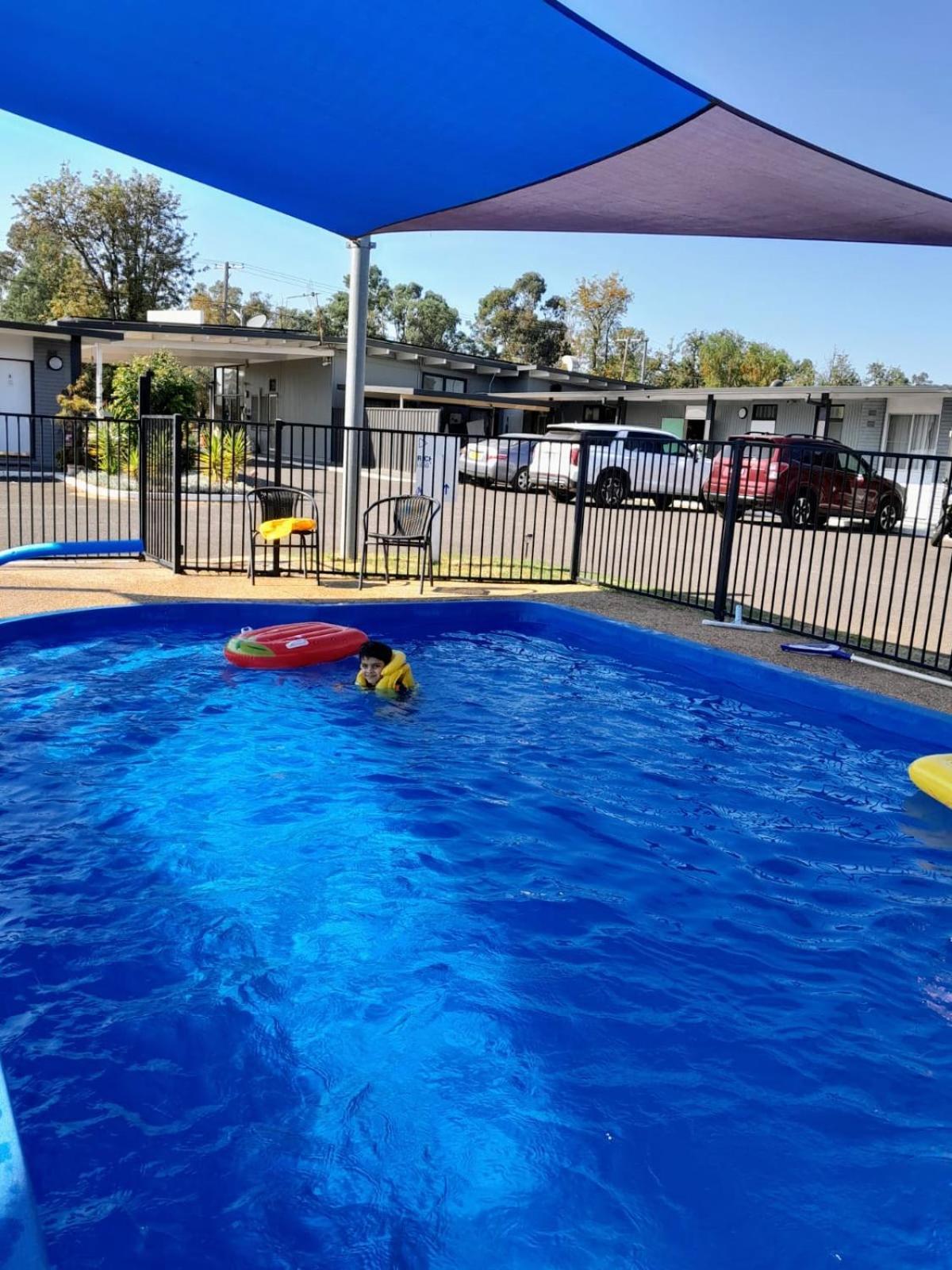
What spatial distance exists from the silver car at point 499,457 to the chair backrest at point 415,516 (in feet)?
40.1

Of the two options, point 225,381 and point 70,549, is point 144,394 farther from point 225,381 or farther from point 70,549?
point 225,381

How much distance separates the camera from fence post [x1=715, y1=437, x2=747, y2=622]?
8805 mm

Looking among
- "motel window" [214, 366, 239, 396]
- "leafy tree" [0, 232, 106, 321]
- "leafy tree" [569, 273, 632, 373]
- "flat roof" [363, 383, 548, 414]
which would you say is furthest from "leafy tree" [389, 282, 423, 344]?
"flat roof" [363, 383, 548, 414]

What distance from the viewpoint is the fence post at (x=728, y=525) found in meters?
8.80

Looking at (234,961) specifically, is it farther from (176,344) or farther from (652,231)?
(176,344)

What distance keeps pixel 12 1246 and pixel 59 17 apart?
608 centimetres

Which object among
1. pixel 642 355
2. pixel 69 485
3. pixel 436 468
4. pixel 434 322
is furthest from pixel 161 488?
pixel 434 322

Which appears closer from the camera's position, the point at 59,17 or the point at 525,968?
the point at 525,968

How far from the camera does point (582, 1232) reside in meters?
2.73

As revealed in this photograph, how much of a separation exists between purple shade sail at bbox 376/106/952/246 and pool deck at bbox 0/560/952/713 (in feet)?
11.3

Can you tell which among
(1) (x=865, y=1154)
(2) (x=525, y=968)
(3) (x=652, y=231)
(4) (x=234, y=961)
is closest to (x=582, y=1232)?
(1) (x=865, y=1154)

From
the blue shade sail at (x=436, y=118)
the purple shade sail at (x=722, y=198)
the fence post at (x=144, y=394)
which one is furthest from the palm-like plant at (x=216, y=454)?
the blue shade sail at (x=436, y=118)

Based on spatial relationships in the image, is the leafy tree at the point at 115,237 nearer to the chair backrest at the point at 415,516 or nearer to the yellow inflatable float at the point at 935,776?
the chair backrest at the point at 415,516

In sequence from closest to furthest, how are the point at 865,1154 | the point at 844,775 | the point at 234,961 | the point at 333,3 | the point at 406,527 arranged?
1. the point at 865,1154
2. the point at 234,961
3. the point at 333,3
4. the point at 844,775
5. the point at 406,527
